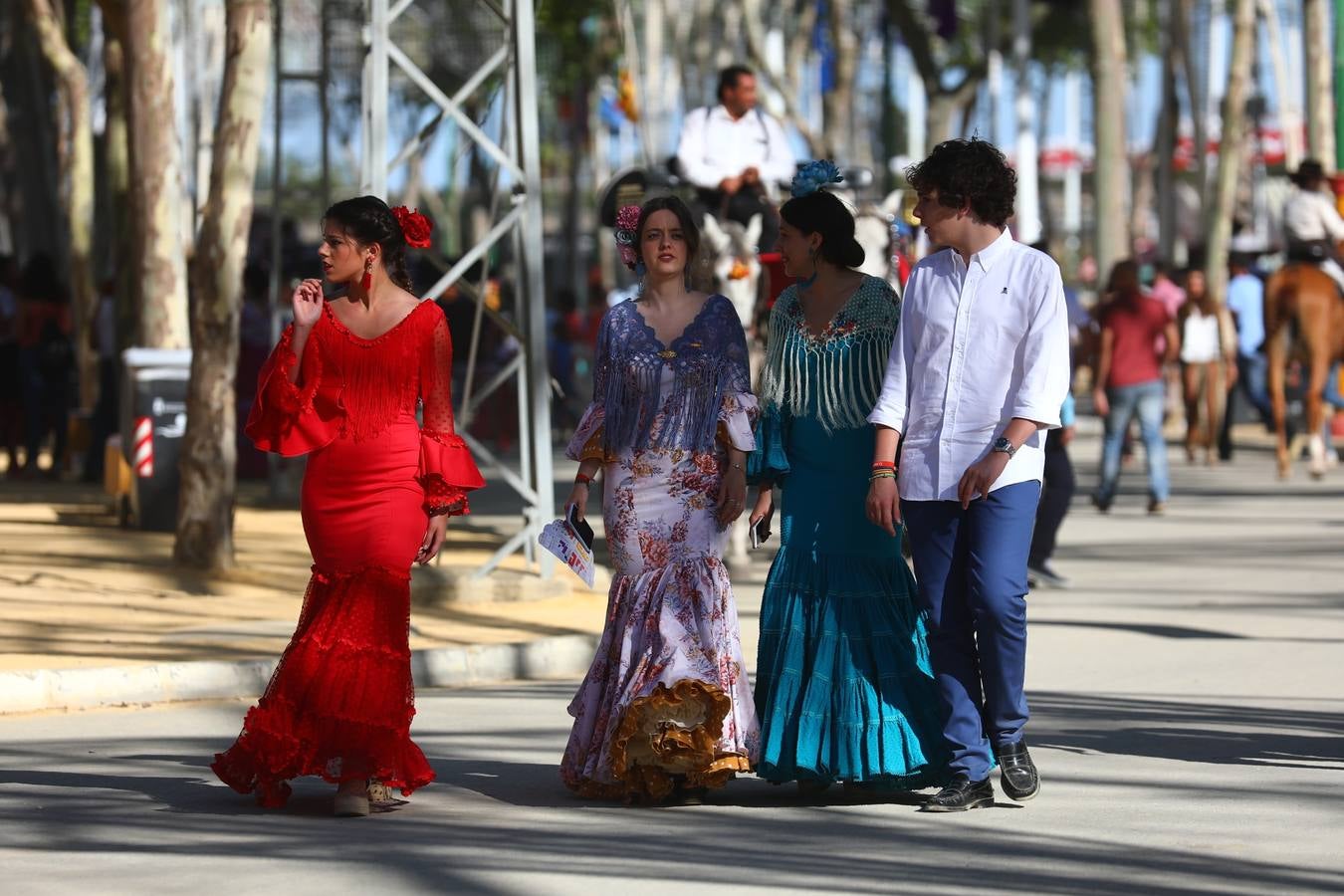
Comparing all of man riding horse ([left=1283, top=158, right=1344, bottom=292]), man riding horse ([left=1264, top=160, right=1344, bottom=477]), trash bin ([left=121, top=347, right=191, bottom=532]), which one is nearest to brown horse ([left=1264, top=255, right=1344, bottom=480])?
man riding horse ([left=1264, top=160, right=1344, bottom=477])

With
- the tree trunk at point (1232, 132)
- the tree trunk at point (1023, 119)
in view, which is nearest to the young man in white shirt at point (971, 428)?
the tree trunk at point (1023, 119)

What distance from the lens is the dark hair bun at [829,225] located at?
840cm

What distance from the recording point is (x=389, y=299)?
8.38 meters

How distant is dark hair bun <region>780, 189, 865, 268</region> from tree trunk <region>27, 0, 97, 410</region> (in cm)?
1897

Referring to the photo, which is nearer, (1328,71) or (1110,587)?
(1110,587)

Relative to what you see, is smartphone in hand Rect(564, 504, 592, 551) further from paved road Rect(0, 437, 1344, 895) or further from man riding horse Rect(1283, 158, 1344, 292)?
man riding horse Rect(1283, 158, 1344, 292)

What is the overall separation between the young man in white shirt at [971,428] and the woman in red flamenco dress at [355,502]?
4.83ft

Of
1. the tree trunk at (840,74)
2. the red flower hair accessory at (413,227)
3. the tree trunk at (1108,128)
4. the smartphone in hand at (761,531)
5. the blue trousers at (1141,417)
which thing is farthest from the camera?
the tree trunk at (840,74)

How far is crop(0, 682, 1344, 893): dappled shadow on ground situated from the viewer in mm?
7012

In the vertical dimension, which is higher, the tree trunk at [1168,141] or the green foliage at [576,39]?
the green foliage at [576,39]

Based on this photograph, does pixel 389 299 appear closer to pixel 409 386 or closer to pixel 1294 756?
pixel 409 386

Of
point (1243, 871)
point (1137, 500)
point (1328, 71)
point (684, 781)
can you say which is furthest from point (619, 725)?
point (1328, 71)

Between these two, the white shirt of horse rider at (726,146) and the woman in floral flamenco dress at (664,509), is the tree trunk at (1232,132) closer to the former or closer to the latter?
the white shirt of horse rider at (726,146)

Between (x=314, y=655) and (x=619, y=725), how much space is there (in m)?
0.99
